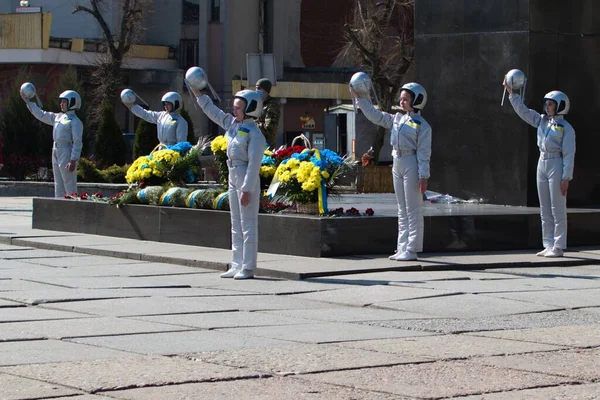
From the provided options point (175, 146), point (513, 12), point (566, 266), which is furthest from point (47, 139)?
point (566, 266)

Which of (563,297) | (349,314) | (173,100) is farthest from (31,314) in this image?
(173,100)

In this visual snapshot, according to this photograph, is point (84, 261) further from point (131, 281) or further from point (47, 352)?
point (47, 352)

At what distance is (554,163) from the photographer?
1672 centimetres

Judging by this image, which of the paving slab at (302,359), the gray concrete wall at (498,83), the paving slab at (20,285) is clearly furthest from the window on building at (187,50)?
the paving slab at (302,359)

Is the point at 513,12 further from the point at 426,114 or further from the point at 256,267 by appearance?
the point at 256,267

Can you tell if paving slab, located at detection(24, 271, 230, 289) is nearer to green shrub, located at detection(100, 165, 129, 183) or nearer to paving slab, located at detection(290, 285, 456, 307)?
paving slab, located at detection(290, 285, 456, 307)

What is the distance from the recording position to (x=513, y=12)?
1964cm

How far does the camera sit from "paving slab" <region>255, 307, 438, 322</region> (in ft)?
36.0

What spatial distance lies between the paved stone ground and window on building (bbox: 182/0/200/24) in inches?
1603

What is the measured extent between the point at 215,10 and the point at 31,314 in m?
46.1

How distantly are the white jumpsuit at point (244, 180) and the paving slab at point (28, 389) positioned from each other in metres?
6.44

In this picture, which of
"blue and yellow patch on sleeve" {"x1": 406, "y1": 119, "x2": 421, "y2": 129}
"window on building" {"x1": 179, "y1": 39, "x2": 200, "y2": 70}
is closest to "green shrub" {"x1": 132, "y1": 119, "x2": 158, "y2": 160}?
"window on building" {"x1": 179, "y1": 39, "x2": 200, "y2": 70}

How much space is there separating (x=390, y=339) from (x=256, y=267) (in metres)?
4.99

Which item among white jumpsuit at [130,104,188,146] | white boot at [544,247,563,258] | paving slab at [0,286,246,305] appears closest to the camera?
paving slab at [0,286,246,305]
